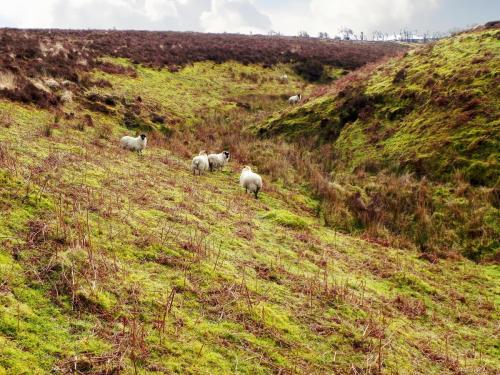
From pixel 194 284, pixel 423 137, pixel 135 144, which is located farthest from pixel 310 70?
pixel 194 284

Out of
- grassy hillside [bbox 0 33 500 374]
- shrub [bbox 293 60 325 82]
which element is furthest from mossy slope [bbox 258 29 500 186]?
shrub [bbox 293 60 325 82]

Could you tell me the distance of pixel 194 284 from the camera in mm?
6824

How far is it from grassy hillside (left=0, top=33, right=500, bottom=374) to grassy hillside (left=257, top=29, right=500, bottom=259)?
2126 millimetres

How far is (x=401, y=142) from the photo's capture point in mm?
19719

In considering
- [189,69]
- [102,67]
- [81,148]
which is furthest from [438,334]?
[189,69]

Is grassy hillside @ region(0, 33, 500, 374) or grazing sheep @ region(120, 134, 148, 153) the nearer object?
grassy hillside @ region(0, 33, 500, 374)

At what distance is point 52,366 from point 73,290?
128cm

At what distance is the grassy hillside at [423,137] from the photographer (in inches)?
581

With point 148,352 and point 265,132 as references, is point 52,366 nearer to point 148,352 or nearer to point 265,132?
point 148,352

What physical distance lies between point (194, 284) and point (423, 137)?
15527 mm

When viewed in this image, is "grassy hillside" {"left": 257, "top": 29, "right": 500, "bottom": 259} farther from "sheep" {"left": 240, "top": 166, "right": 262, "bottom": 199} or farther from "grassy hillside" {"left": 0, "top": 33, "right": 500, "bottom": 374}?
"sheep" {"left": 240, "top": 166, "right": 262, "bottom": 199}

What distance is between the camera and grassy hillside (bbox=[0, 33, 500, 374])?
5102 mm

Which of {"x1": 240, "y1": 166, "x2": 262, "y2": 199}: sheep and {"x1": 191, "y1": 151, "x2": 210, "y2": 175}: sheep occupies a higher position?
{"x1": 191, "y1": 151, "x2": 210, "y2": 175}: sheep

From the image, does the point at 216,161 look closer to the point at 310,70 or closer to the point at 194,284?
the point at 194,284
